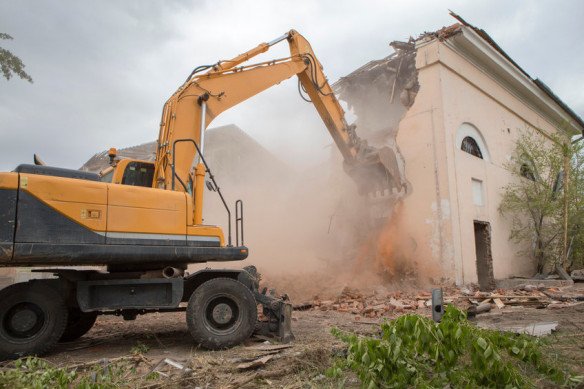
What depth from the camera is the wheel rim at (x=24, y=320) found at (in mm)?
4840

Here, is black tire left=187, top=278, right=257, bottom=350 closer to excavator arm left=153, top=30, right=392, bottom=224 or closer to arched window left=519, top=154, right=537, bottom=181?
excavator arm left=153, top=30, right=392, bottom=224

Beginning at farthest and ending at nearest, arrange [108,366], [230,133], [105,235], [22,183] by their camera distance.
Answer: [230,133] < [105,235] < [22,183] < [108,366]

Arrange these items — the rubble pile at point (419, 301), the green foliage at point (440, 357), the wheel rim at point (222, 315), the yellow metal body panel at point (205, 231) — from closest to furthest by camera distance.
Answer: the green foliage at point (440, 357) < the wheel rim at point (222, 315) < the yellow metal body panel at point (205, 231) < the rubble pile at point (419, 301)

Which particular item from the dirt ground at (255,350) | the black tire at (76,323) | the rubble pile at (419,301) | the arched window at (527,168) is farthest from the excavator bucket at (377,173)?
the black tire at (76,323)

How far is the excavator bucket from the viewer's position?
11484 mm

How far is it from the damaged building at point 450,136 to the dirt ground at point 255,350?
3.59 m

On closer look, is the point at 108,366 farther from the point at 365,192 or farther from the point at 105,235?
the point at 365,192

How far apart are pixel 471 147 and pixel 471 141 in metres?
0.20

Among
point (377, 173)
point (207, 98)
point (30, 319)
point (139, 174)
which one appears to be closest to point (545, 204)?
point (377, 173)

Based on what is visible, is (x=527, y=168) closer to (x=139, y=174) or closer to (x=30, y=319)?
(x=139, y=174)

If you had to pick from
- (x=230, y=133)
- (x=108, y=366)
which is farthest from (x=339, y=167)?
(x=230, y=133)

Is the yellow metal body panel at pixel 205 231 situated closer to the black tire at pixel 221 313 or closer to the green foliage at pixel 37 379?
the black tire at pixel 221 313

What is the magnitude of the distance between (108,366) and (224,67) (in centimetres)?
497

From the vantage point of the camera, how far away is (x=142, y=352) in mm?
5172
